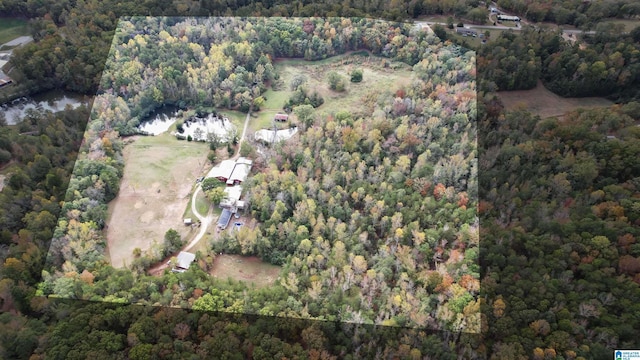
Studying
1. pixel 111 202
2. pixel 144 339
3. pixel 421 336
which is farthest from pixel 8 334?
pixel 421 336

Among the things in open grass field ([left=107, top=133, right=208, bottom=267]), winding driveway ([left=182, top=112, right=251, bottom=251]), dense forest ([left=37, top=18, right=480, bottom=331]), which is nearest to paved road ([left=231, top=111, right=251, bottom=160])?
dense forest ([left=37, top=18, right=480, bottom=331])

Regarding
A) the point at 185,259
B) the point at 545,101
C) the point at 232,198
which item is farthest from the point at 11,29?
the point at 545,101

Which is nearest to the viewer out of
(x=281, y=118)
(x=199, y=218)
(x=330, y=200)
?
(x=330, y=200)

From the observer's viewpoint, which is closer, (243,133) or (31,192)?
(31,192)

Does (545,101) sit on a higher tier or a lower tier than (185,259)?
higher

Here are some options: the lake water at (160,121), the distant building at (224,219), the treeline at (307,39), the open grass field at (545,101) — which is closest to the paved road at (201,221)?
the distant building at (224,219)

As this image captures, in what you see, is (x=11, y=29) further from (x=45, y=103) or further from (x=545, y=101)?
(x=545, y=101)

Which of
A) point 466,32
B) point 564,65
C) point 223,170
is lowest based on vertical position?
point 223,170
